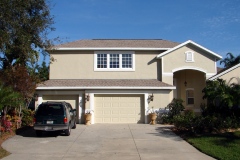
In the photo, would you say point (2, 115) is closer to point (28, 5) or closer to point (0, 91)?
point (0, 91)

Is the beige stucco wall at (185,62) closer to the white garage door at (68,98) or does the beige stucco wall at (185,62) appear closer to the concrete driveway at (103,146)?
the concrete driveway at (103,146)

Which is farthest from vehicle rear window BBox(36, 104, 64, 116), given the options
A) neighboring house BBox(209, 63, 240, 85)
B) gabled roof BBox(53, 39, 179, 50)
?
neighboring house BBox(209, 63, 240, 85)

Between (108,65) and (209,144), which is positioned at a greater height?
(108,65)

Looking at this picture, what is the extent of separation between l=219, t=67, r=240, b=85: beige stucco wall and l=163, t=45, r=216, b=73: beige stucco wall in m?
1.59

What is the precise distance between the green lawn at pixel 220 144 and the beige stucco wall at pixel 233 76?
7044mm

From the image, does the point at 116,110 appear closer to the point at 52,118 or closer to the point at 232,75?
the point at 52,118

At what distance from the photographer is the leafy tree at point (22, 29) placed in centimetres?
1563

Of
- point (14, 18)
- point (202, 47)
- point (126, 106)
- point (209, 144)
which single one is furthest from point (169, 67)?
point (14, 18)

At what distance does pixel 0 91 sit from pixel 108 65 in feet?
34.9

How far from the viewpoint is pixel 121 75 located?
22328 millimetres

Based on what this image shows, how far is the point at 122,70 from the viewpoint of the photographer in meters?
22.4

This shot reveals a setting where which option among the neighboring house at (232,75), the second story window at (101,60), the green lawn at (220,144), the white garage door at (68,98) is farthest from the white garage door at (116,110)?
the green lawn at (220,144)

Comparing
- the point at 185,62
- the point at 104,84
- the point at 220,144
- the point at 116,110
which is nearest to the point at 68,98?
the point at 104,84

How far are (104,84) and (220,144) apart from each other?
10.4m
